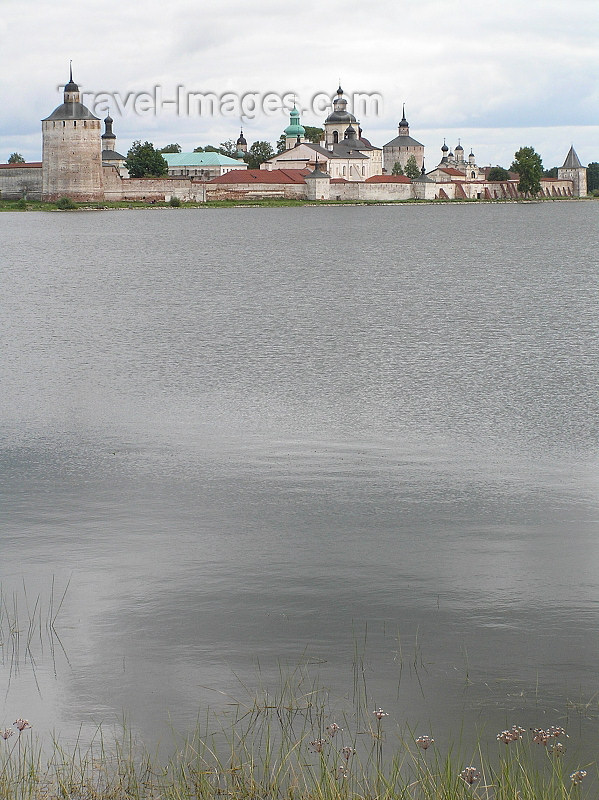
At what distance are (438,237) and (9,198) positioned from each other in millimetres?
37118

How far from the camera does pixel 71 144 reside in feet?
210

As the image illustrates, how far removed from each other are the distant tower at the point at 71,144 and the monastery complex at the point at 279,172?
0.06 m

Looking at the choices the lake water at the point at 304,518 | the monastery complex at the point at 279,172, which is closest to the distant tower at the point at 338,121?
the monastery complex at the point at 279,172

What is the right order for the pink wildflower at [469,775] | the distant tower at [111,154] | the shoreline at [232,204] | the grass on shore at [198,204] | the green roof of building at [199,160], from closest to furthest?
the pink wildflower at [469,775] < the grass on shore at [198,204] < the shoreline at [232,204] < the distant tower at [111,154] < the green roof of building at [199,160]

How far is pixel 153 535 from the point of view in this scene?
231 inches

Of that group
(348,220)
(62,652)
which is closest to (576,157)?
(348,220)

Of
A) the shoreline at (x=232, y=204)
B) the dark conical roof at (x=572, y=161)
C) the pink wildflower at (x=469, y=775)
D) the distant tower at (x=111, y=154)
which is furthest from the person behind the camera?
the dark conical roof at (x=572, y=161)

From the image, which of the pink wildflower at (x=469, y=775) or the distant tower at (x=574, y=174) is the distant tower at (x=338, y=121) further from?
the pink wildflower at (x=469, y=775)

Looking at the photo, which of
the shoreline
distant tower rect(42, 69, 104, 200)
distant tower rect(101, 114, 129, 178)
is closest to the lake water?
distant tower rect(42, 69, 104, 200)

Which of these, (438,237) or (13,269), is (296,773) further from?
(438,237)

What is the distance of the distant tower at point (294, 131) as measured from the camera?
87125 mm

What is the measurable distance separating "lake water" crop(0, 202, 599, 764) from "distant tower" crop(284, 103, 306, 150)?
242 feet

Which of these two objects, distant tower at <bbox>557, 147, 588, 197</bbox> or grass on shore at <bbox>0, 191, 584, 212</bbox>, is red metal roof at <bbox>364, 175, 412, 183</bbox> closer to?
grass on shore at <bbox>0, 191, 584, 212</bbox>

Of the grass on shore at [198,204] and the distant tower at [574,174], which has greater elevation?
the distant tower at [574,174]
